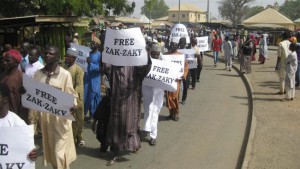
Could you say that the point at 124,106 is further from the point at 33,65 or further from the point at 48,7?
the point at 48,7

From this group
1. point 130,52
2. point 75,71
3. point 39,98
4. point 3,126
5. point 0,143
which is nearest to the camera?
point 0,143

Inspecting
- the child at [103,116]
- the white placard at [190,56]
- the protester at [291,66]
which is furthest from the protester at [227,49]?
the child at [103,116]

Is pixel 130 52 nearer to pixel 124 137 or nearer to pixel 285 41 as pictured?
pixel 124 137

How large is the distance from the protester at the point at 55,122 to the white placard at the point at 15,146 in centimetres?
137

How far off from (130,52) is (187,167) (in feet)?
6.23

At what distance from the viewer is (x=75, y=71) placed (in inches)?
261

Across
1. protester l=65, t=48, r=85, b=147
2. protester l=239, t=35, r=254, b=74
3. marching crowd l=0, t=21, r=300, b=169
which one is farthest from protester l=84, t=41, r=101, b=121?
protester l=239, t=35, r=254, b=74

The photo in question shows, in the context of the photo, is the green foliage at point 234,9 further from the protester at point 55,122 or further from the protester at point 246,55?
the protester at point 55,122

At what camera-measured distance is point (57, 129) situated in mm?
4914

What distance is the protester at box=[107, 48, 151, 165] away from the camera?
20.2 feet

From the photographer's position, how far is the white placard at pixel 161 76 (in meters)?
7.23

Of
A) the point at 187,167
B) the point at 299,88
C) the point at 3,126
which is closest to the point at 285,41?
the point at 299,88

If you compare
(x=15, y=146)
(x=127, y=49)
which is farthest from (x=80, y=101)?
(x=15, y=146)

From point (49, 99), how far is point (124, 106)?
1744 mm
